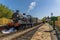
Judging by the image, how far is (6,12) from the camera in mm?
107188

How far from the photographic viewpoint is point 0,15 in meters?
97.9

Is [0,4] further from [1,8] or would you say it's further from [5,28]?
[5,28]

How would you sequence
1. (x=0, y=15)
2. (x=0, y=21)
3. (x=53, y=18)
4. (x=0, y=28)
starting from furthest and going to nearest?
(x=0, y=15) < (x=0, y=21) < (x=0, y=28) < (x=53, y=18)

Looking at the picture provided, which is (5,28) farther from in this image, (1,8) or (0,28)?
(1,8)

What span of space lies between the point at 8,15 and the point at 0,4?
1024 centimetres


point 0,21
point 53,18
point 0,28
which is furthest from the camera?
point 0,21

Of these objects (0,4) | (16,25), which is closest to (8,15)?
(0,4)

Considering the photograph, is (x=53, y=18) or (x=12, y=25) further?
(x=12, y=25)

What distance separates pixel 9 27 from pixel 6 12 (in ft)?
248

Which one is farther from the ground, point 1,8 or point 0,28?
point 1,8

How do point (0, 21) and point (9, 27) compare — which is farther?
point (0, 21)

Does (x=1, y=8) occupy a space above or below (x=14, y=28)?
above

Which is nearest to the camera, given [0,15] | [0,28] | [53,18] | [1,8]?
[53,18]

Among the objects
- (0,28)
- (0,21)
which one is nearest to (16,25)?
(0,28)
